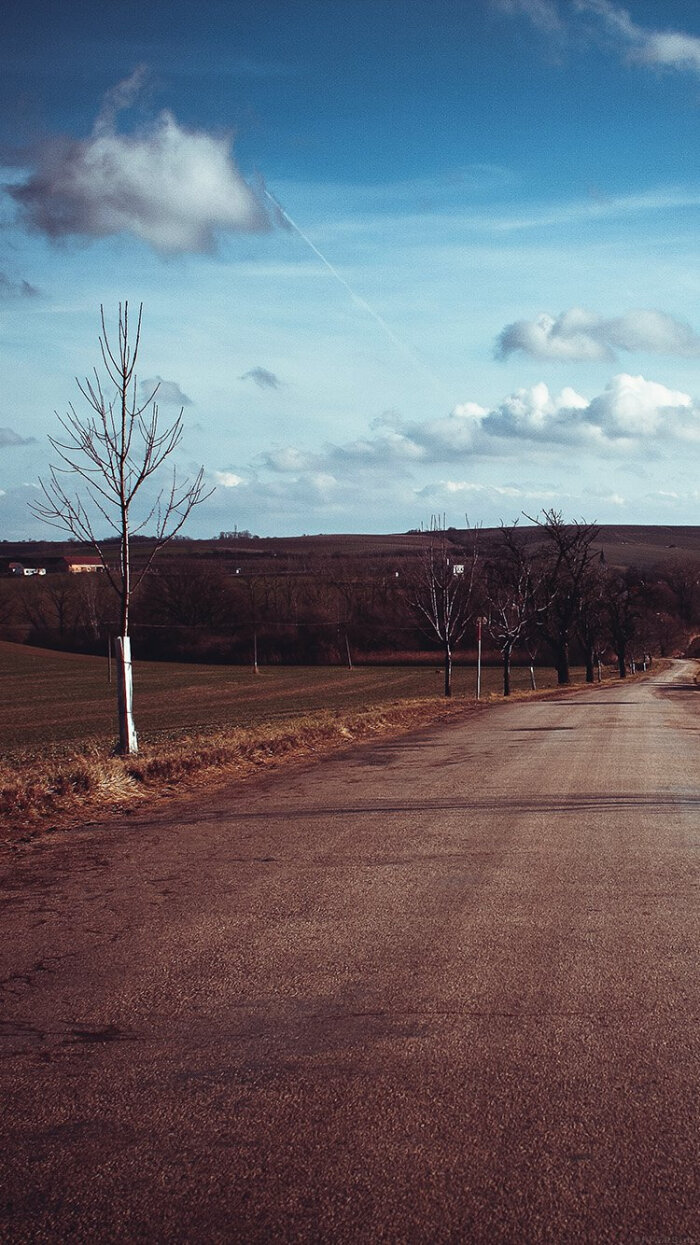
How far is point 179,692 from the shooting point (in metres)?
68.5

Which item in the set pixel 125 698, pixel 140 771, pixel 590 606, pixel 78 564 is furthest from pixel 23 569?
pixel 140 771

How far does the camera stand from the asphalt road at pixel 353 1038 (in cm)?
305

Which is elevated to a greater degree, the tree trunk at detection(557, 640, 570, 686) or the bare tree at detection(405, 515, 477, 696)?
the bare tree at detection(405, 515, 477, 696)

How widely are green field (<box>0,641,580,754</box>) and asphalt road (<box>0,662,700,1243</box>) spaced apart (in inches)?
1014

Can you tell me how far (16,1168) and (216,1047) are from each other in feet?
3.44

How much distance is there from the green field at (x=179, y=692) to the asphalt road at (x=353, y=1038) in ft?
84.5

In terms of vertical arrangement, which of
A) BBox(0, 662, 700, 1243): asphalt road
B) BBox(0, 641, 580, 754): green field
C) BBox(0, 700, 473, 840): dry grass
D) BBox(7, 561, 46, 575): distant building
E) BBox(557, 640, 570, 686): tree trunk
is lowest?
BBox(0, 641, 580, 754): green field

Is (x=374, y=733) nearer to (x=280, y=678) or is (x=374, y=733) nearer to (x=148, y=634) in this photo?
(x=280, y=678)

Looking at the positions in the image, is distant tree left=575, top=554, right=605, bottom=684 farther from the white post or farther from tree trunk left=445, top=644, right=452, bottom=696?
the white post

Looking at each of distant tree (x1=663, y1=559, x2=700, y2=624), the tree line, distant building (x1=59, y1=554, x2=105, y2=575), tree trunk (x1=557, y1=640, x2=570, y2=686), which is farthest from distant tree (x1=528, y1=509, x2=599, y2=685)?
distant building (x1=59, y1=554, x2=105, y2=575)

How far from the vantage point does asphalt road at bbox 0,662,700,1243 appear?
3.05m

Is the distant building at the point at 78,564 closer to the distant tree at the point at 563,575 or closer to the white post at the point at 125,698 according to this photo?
the distant tree at the point at 563,575

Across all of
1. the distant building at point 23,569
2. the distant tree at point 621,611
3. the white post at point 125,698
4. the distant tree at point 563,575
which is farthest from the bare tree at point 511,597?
the distant building at point 23,569

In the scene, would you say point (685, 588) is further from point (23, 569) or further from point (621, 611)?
point (23, 569)
